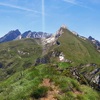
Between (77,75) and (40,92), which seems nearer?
(40,92)

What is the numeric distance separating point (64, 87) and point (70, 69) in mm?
6917

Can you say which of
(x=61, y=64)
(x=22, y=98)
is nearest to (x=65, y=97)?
(x=22, y=98)

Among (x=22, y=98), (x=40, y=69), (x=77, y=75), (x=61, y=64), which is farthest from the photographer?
(x=61, y=64)

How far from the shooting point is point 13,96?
24.4 m

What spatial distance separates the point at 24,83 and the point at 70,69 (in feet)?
26.1

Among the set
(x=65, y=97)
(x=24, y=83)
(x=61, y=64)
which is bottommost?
(x=65, y=97)

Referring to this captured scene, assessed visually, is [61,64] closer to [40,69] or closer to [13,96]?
[40,69]

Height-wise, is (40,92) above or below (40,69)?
below

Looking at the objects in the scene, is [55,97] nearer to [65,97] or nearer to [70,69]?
[65,97]

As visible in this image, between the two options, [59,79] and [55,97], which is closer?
[55,97]

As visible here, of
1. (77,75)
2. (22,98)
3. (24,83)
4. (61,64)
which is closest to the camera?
(22,98)

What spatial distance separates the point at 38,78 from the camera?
26.6 meters

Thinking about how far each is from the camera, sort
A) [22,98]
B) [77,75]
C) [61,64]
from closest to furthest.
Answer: [22,98]
[77,75]
[61,64]

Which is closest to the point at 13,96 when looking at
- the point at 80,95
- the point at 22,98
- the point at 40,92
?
the point at 22,98
